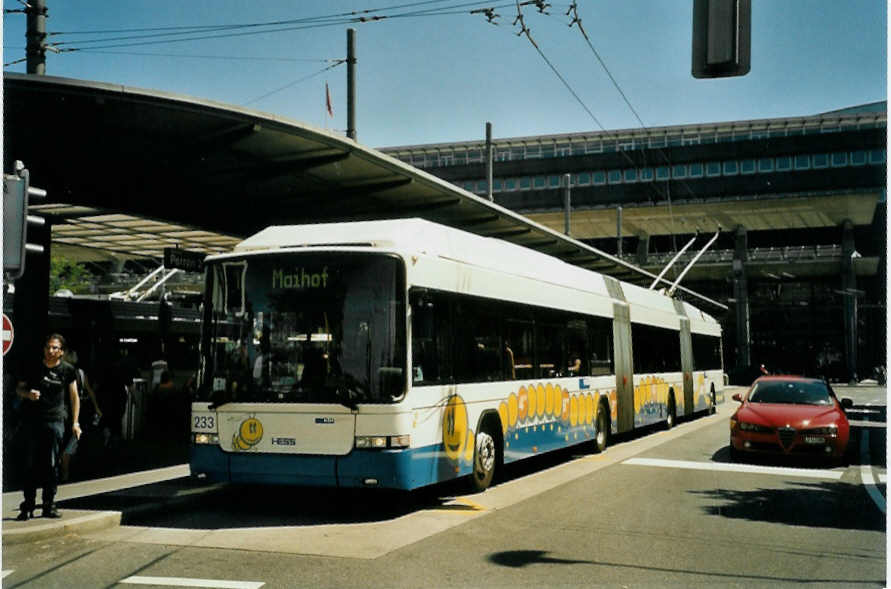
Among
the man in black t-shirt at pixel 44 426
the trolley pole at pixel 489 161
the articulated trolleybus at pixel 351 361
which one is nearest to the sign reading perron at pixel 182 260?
the articulated trolleybus at pixel 351 361

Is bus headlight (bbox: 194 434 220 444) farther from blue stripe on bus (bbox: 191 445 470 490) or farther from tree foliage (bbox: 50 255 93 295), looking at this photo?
tree foliage (bbox: 50 255 93 295)

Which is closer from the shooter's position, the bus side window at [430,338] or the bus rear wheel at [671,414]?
the bus side window at [430,338]

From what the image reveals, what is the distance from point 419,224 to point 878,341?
194 feet

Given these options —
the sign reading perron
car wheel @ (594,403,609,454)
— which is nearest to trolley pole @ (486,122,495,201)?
car wheel @ (594,403,609,454)

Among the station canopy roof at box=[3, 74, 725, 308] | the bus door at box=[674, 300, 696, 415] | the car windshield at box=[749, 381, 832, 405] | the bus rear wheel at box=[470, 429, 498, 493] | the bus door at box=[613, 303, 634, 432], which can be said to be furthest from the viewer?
the bus door at box=[674, 300, 696, 415]

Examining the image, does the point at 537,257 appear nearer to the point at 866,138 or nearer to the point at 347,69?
the point at 347,69

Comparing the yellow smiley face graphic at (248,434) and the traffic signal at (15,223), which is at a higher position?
the traffic signal at (15,223)

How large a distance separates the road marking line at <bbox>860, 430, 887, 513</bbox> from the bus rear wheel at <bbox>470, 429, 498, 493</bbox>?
4357 millimetres

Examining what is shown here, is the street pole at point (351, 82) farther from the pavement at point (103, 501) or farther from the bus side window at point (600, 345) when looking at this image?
the pavement at point (103, 501)

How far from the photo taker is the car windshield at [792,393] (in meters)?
15.6

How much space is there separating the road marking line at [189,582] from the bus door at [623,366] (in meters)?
11.6

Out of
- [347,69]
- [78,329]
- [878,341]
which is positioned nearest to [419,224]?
[347,69]

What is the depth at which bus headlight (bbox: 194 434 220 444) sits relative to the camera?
9.68 meters

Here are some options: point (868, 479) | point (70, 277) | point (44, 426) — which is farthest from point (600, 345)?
point (70, 277)
